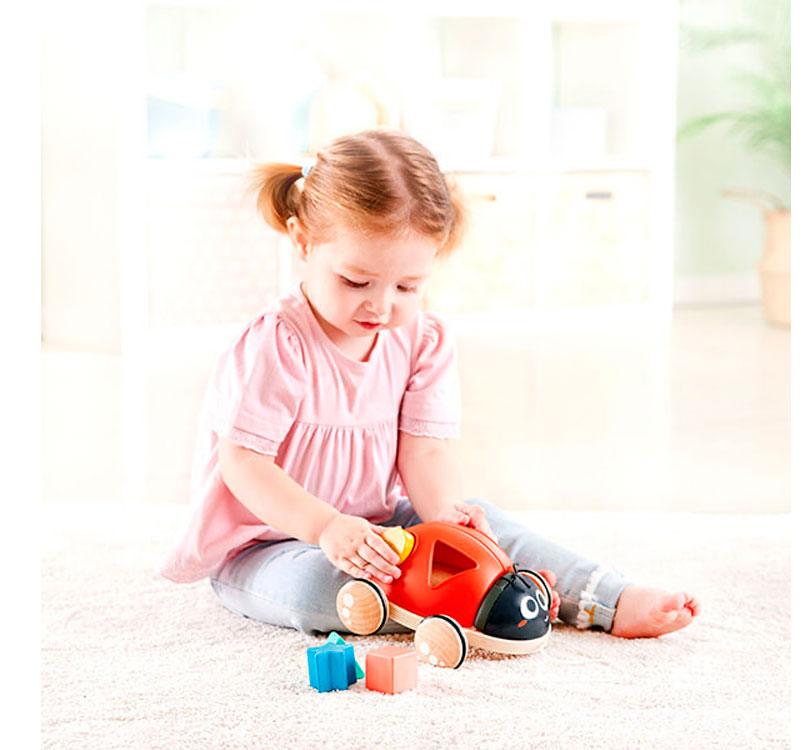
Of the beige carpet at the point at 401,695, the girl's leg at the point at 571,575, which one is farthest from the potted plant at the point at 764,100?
the girl's leg at the point at 571,575

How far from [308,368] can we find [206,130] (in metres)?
2.22

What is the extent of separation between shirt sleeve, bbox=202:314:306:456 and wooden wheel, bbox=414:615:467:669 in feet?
0.75

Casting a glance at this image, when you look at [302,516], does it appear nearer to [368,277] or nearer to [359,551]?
[359,551]

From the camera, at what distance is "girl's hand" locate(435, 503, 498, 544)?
1.10m

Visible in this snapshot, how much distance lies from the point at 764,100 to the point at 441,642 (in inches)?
141

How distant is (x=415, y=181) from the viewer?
1105mm

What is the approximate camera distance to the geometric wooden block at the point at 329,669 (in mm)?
928

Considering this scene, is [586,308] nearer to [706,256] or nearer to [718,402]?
[706,256]

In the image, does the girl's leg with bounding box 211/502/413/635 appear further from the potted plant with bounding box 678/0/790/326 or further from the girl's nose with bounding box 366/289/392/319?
the potted plant with bounding box 678/0/790/326

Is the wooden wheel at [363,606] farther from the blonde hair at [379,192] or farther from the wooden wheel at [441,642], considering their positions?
the blonde hair at [379,192]

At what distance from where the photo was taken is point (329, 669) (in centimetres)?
93

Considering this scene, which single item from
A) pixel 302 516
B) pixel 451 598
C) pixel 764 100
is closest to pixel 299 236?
pixel 302 516

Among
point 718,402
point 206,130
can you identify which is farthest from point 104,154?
point 718,402

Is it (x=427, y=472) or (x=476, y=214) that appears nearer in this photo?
(x=427, y=472)
